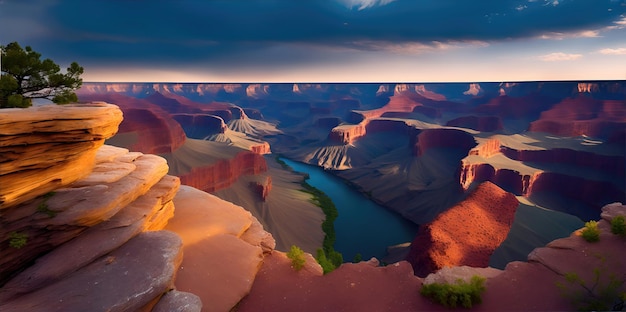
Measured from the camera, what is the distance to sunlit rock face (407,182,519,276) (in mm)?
23078

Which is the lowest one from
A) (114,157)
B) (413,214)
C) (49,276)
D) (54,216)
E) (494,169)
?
(413,214)

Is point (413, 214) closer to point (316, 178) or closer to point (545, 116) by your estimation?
point (316, 178)

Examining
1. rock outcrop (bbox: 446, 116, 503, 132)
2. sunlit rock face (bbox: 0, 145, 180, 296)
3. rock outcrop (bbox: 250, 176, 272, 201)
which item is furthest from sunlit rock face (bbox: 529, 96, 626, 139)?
sunlit rock face (bbox: 0, 145, 180, 296)

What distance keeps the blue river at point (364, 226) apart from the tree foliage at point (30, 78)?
44.2m

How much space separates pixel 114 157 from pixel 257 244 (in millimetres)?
11791

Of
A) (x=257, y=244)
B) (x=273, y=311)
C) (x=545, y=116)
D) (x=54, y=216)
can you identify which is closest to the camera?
(x=54, y=216)

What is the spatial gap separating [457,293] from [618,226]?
1198 cm

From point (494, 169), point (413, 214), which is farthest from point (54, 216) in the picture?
point (494, 169)

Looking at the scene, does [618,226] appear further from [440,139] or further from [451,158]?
[440,139]

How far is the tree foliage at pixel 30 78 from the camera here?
13.5m

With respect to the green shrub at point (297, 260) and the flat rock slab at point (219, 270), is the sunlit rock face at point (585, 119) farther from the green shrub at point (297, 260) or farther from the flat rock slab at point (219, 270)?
the flat rock slab at point (219, 270)

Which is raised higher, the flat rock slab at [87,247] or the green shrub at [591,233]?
the flat rock slab at [87,247]

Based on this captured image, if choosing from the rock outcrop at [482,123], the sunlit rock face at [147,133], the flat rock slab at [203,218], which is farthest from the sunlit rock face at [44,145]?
the rock outcrop at [482,123]

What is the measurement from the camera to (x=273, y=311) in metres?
13.0
